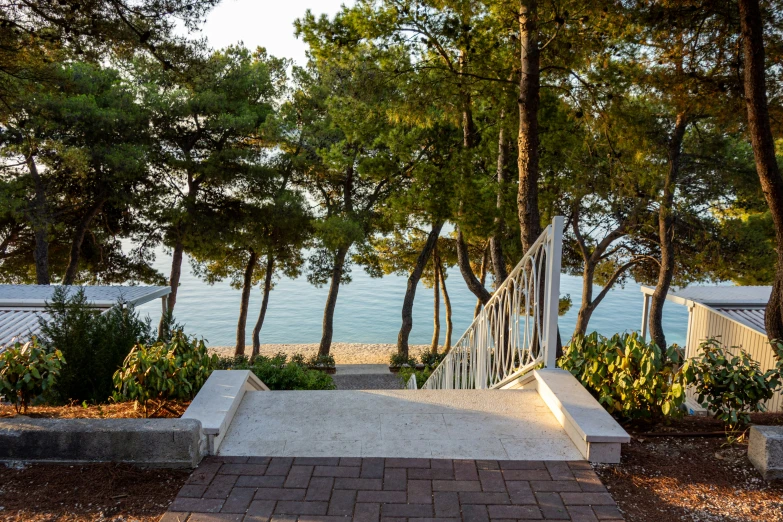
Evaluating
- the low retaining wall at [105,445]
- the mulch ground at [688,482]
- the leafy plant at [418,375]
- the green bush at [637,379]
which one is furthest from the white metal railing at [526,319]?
the leafy plant at [418,375]

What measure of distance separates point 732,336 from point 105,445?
32.3 ft

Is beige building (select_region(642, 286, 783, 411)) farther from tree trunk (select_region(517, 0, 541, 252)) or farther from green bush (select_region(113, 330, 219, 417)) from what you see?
green bush (select_region(113, 330, 219, 417))

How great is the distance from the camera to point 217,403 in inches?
146

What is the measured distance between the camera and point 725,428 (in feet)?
12.4

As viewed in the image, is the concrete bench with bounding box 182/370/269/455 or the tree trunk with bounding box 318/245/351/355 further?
the tree trunk with bounding box 318/245/351/355

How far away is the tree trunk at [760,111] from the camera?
439 cm

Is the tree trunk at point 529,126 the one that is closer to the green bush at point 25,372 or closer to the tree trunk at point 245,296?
the green bush at point 25,372

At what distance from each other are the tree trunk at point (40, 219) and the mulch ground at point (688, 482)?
15.1 metres

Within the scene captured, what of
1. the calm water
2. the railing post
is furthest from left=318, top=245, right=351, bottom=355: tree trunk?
the railing post

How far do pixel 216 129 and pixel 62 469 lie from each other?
48.9 ft

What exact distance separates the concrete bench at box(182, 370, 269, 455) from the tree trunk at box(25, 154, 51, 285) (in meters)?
12.8

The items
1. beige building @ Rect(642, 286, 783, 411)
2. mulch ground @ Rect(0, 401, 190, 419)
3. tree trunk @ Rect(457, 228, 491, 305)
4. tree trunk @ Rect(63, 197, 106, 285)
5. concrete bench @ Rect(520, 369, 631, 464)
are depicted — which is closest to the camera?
concrete bench @ Rect(520, 369, 631, 464)

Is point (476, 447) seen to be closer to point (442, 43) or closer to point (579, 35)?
point (579, 35)

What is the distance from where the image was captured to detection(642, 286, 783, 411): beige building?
909 cm
